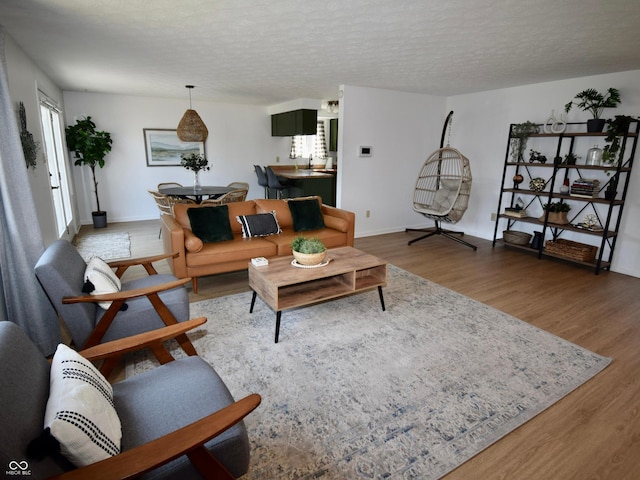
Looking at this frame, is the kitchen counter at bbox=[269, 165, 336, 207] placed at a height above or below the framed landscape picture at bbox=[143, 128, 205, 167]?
below

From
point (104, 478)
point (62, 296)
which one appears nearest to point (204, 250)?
point (62, 296)

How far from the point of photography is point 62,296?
2.04 m

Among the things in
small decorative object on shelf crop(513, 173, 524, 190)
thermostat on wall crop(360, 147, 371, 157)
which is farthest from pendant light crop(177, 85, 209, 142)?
small decorative object on shelf crop(513, 173, 524, 190)

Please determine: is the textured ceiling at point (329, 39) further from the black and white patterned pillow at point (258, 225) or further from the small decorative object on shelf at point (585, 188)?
the black and white patterned pillow at point (258, 225)

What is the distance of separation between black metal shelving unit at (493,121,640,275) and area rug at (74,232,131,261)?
17.6 feet

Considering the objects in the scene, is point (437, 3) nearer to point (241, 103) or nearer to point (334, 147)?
point (241, 103)

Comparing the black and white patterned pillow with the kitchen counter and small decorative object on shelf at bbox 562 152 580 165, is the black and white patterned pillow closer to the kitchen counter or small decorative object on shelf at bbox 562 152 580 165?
the kitchen counter

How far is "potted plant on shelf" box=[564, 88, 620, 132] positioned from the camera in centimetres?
402

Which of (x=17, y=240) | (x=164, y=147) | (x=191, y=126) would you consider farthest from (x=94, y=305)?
(x=164, y=147)

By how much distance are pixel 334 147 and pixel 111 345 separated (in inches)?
337

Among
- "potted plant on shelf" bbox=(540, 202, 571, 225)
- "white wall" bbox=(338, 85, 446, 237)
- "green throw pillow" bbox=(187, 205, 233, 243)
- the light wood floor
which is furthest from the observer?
"white wall" bbox=(338, 85, 446, 237)

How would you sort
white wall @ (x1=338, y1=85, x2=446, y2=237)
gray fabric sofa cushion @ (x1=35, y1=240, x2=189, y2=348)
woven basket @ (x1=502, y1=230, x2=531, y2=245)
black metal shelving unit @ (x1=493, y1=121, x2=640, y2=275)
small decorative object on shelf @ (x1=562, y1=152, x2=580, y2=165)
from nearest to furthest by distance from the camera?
gray fabric sofa cushion @ (x1=35, y1=240, x2=189, y2=348) → black metal shelving unit @ (x1=493, y1=121, x2=640, y2=275) → small decorative object on shelf @ (x1=562, y1=152, x2=580, y2=165) → woven basket @ (x1=502, y1=230, x2=531, y2=245) → white wall @ (x1=338, y1=85, x2=446, y2=237)

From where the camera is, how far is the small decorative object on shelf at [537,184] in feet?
16.0

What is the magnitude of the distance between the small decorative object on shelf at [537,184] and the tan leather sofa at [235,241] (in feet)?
8.81
